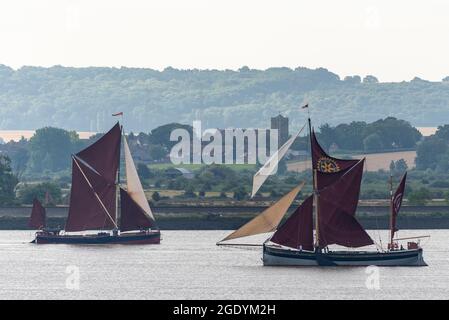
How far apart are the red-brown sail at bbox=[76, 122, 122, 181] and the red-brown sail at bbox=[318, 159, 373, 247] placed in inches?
1284

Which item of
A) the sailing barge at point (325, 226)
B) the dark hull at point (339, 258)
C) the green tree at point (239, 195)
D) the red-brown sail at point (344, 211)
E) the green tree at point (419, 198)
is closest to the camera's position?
the red-brown sail at point (344, 211)

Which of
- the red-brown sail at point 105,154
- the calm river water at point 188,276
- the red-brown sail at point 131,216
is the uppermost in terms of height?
the red-brown sail at point 105,154

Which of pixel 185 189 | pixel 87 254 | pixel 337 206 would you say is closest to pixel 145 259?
pixel 87 254

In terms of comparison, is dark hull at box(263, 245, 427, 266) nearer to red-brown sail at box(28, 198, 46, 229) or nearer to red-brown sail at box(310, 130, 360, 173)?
red-brown sail at box(310, 130, 360, 173)

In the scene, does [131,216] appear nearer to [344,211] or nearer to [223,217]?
[344,211]

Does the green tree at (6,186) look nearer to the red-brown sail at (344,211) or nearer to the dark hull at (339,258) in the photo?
the dark hull at (339,258)

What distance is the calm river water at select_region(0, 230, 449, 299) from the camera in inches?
3541

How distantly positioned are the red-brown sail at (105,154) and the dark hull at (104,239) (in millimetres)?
4992

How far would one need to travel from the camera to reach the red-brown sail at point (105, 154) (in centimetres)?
13425

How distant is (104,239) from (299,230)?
33230 mm

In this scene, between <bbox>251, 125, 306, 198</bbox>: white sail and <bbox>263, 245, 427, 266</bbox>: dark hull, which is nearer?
<bbox>251, 125, 306, 198</bbox>: white sail

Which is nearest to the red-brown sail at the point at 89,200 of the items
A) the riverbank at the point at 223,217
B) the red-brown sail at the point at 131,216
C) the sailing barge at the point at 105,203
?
the sailing barge at the point at 105,203

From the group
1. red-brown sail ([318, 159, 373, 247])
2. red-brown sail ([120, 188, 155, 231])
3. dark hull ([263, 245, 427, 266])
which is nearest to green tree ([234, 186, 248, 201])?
red-brown sail ([120, 188, 155, 231])

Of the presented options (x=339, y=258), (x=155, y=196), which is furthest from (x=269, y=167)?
(x=155, y=196)
